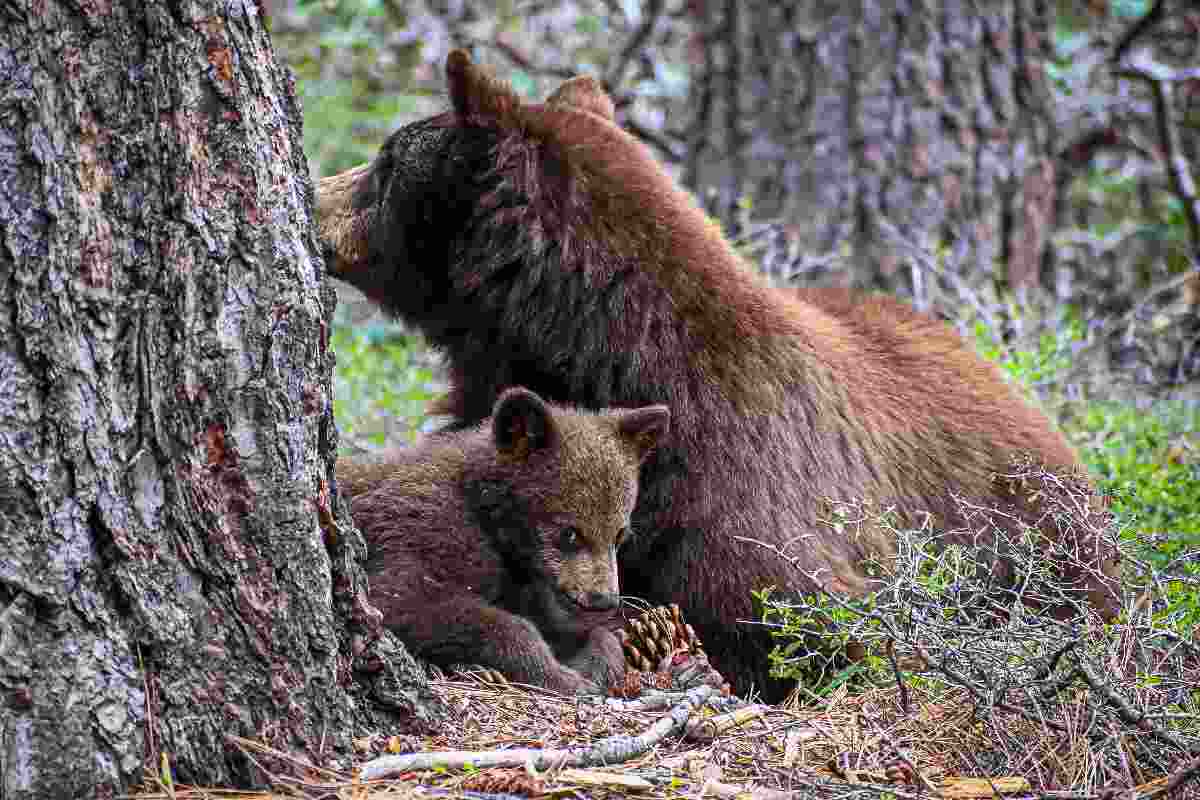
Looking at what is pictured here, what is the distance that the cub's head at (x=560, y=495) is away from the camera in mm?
3658

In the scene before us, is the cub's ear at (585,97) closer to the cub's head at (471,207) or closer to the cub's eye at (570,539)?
the cub's head at (471,207)

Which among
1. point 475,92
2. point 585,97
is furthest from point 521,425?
point 585,97

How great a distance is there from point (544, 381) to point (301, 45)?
26.9ft

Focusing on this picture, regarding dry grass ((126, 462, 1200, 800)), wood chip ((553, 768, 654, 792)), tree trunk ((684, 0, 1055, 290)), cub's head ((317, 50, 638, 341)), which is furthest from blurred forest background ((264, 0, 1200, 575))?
wood chip ((553, 768, 654, 792))

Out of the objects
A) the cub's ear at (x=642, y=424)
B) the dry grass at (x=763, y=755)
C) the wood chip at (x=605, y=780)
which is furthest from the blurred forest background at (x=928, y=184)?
the wood chip at (x=605, y=780)

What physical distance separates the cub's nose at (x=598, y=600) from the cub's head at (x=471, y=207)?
1.04 meters

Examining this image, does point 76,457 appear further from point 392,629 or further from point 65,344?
point 392,629

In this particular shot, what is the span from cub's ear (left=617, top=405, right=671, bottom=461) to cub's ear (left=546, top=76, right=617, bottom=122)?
144 cm

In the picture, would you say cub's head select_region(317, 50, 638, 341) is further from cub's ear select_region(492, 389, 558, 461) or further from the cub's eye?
the cub's eye

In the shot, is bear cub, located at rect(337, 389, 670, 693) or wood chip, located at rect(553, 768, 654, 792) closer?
wood chip, located at rect(553, 768, 654, 792)

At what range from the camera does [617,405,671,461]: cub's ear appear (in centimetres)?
375

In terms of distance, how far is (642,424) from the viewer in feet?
12.4

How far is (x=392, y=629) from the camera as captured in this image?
3.45 meters

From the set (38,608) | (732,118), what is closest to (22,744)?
(38,608)
